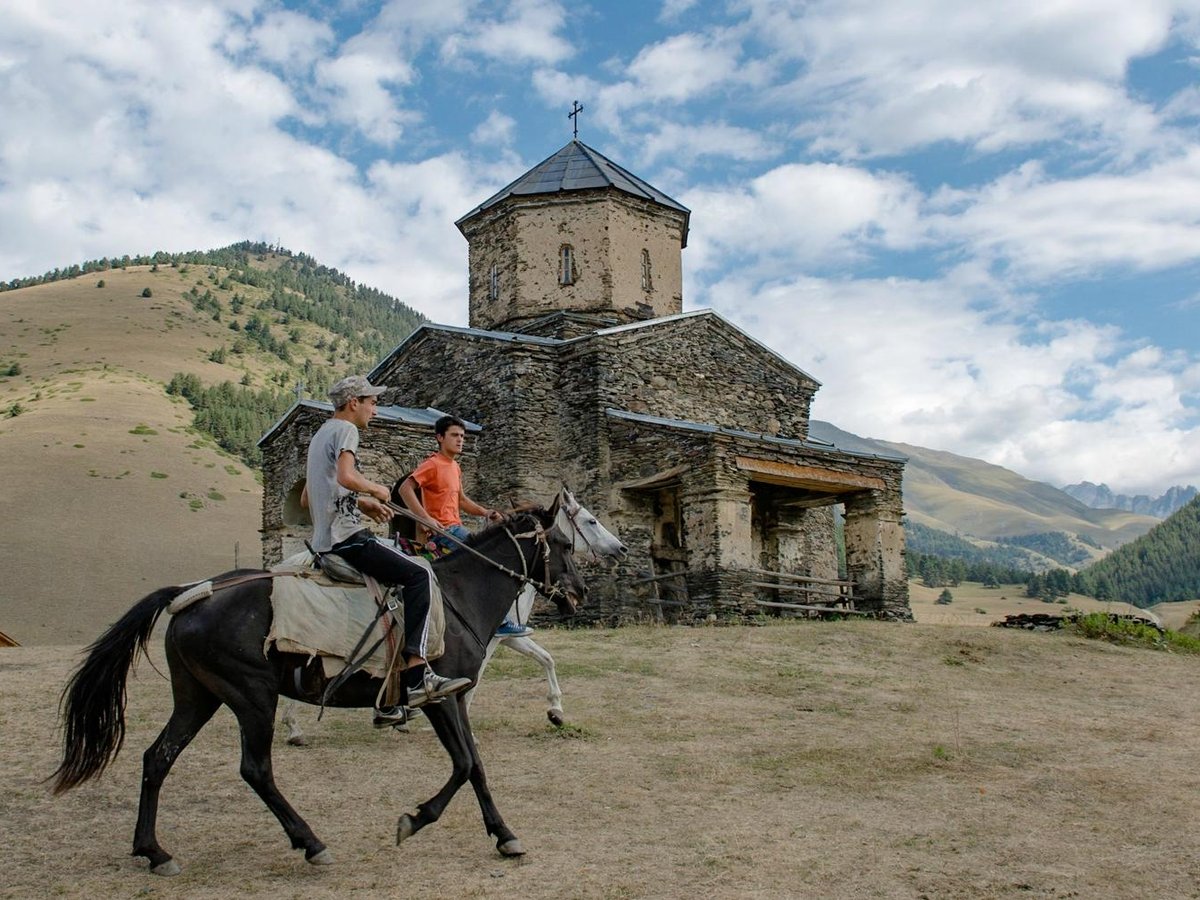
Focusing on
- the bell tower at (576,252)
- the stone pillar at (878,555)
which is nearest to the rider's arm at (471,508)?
the stone pillar at (878,555)

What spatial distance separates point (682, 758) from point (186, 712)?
3.96 metres

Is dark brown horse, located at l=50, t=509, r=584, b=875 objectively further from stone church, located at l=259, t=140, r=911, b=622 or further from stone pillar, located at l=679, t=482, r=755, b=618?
stone church, located at l=259, t=140, r=911, b=622

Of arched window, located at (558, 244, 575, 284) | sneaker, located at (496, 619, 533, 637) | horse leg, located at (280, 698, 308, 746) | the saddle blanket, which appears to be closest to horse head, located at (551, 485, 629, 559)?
the saddle blanket

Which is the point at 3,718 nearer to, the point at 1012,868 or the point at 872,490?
the point at 1012,868

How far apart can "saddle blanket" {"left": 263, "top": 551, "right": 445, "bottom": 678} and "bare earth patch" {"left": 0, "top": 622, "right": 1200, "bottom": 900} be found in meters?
1.13

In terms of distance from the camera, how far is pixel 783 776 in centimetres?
777

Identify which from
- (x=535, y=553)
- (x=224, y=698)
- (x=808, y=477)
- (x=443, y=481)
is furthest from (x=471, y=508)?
(x=808, y=477)

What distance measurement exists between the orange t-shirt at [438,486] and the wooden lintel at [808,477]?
11.2 meters

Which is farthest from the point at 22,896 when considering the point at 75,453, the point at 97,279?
the point at 97,279

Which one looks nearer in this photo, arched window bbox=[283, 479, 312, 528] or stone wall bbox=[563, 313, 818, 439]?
stone wall bbox=[563, 313, 818, 439]

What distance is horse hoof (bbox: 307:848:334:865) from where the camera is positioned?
5.55 metres

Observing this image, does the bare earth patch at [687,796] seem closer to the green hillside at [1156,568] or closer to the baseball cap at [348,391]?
the baseball cap at [348,391]

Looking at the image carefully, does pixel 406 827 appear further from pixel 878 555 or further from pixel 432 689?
pixel 878 555

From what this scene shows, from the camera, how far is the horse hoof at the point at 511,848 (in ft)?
18.9
